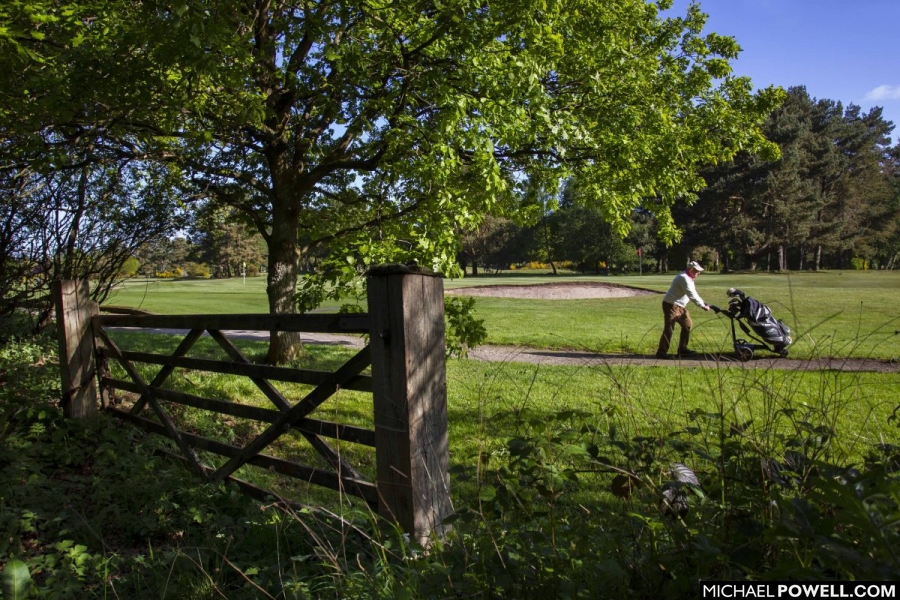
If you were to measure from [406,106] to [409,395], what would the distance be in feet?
19.8

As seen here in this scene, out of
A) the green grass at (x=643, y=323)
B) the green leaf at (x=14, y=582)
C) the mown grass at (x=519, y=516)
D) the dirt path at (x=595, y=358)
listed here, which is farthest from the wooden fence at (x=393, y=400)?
the green grass at (x=643, y=323)

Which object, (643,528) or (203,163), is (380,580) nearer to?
(643,528)

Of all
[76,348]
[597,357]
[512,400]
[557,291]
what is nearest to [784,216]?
[557,291]

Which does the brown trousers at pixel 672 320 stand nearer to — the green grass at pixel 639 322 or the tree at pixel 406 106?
the green grass at pixel 639 322

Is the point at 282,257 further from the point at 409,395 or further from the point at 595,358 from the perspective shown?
the point at 409,395

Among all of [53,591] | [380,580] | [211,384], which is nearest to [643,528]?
[380,580]

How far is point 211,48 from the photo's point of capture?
18.9ft

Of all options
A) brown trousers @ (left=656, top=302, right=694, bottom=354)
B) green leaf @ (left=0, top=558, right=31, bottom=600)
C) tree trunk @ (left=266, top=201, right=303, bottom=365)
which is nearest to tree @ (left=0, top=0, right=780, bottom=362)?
tree trunk @ (left=266, top=201, right=303, bottom=365)

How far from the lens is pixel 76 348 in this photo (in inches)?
210

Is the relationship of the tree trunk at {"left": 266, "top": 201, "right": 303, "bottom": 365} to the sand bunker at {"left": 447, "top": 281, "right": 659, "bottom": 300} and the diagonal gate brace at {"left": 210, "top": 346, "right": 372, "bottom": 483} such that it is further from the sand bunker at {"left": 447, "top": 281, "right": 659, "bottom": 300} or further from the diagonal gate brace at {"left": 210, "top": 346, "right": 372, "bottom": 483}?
→ the sand bunker at {"left": 447, "top": 281, "right": 659, "bottom": 300}

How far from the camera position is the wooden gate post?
523cm

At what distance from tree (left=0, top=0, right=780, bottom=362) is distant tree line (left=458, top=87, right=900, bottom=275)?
38.4 metres

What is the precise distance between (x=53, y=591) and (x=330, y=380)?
1.48 metres

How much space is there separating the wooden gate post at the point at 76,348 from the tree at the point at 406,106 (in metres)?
2.10
